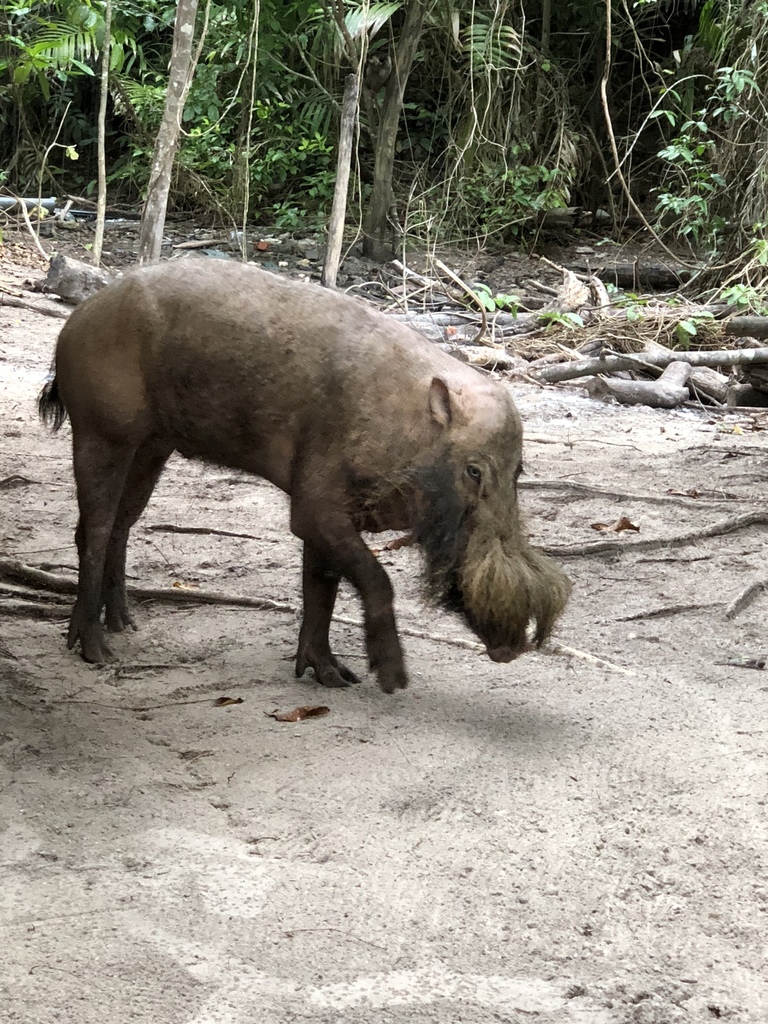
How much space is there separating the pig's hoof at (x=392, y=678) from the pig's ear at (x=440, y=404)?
2.62 feet

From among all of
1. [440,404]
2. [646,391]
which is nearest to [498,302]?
[646,391]

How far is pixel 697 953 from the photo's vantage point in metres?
2.54

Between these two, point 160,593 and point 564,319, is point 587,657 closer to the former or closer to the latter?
point 160,593

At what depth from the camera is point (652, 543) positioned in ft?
18.1

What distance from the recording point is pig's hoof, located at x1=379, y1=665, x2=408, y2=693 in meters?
3.79

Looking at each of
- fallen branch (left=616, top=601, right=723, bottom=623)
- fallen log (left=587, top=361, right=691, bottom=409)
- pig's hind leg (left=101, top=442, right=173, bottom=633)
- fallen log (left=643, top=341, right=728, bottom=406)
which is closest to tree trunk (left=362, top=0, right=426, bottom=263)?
fallen log (left=643, top=341, right=728, bottom=406)

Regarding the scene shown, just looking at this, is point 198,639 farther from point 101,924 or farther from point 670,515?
point 670,515

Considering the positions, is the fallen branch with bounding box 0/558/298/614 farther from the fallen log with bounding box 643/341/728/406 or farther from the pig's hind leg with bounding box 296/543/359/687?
the fallen log with bounding box 643/341/728/406

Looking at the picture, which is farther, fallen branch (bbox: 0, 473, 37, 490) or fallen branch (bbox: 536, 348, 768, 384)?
fallen branch (bbox: 536, 348, 768, 384)

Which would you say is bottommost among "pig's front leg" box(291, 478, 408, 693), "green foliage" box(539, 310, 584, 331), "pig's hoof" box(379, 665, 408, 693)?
"green foliage" box(539, 310, 584, 331)

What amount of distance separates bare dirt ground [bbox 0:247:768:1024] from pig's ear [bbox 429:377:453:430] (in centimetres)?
93

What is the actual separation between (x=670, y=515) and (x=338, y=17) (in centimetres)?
637

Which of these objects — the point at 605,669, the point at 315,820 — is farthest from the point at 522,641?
the point at 315,820

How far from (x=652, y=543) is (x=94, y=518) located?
266 cm
